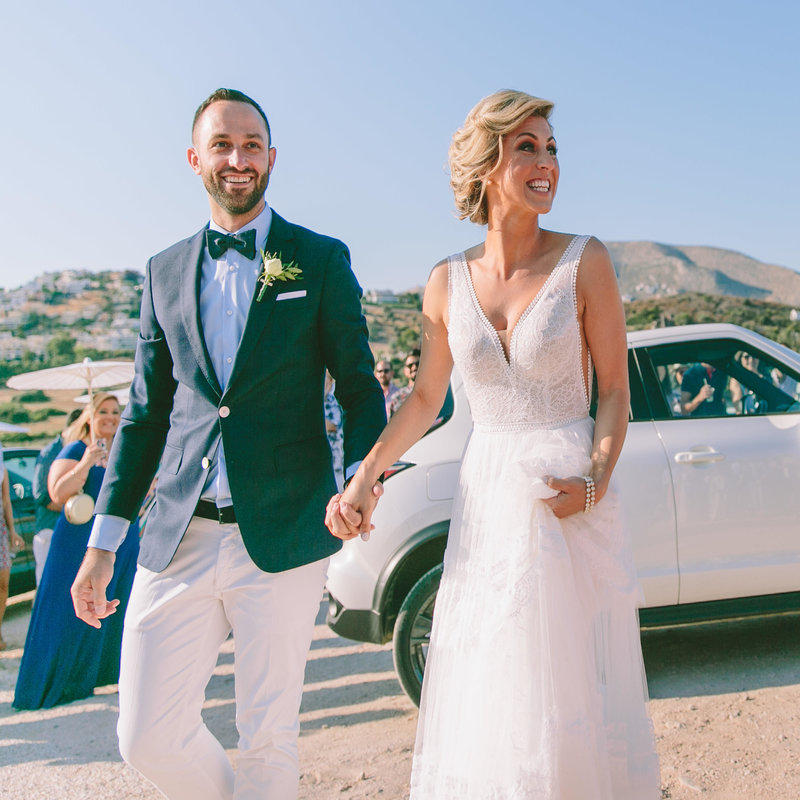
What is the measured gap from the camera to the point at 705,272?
5481 cm

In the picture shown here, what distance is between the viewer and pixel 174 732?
208 cm

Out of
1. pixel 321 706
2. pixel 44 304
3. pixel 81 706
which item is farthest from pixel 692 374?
pixel 44 304

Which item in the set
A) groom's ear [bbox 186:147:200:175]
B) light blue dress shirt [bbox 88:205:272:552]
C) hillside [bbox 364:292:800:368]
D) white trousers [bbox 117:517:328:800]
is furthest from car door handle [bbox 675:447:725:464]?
hillside [bbox 364:292:800:368]

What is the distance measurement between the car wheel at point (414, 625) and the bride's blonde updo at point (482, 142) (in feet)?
6.48

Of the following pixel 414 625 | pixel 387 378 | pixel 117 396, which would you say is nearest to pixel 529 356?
pixel 414 625

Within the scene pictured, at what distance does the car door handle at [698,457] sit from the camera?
397cm

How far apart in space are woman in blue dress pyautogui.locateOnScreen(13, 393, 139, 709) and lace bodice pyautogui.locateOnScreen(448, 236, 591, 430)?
371cm

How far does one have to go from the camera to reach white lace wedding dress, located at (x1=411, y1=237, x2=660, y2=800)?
2.10 m

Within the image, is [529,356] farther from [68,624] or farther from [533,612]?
[68,624]

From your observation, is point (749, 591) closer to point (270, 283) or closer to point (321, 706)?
point (321, 706)

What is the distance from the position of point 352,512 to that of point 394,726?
2372 millimetres

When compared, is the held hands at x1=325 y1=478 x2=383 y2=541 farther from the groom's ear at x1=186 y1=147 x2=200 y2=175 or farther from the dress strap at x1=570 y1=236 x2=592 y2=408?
the groom's ear at x1=186 y1=147 x2=200 y2=175

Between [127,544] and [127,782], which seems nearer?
[127,782]

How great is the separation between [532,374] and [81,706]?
402 cm
